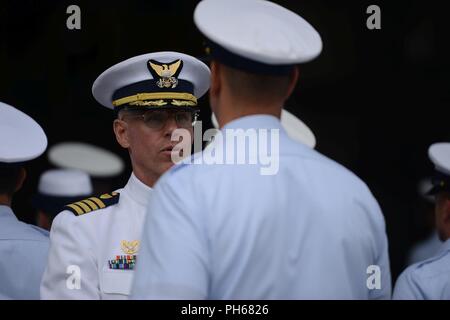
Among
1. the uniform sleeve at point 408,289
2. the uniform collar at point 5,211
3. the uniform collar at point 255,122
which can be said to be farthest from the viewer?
the uniform collar at point 5,211

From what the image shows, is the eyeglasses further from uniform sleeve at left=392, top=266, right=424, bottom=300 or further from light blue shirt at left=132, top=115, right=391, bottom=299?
light blue shirt at left=132, top=115, right=391, bottom=299

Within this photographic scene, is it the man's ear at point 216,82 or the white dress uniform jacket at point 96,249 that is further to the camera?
the white dress uniform jacket at point 96,249

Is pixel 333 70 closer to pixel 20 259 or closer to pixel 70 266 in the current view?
pixel 20 259

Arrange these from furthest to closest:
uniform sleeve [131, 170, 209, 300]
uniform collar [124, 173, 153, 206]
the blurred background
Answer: the blurred background
uniform collar [124, 173, 153, 206]
uniform sleeve [131, 170, 209, 300]

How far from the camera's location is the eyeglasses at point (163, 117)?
339cm

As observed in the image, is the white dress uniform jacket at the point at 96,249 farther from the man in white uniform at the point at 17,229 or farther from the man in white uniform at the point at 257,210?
the man in white uniform at the point at 257,210

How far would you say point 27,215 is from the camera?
5.35m

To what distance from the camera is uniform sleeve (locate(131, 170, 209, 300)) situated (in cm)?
210

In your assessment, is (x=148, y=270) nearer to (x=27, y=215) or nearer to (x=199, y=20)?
(x=199, y=20)

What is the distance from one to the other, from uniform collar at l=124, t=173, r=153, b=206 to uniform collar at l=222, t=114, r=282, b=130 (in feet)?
3.50

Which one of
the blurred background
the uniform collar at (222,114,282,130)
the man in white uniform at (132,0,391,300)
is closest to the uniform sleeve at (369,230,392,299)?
the man in white uniform at (132,0,391,300)

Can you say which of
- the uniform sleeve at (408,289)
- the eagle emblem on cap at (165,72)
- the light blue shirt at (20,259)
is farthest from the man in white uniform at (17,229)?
the uniform sleeve at (408,289)

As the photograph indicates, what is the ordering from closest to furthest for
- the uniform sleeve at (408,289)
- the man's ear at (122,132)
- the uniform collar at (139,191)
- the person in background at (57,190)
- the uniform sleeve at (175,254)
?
the uniform sleeve at (175,254)
the uniform sleeve at (408,289)
the uniform collar at (139,191)
the man's ear at (122,132)
the person in background at (57,190)

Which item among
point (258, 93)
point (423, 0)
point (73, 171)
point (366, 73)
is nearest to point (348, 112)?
point (366, 73)
